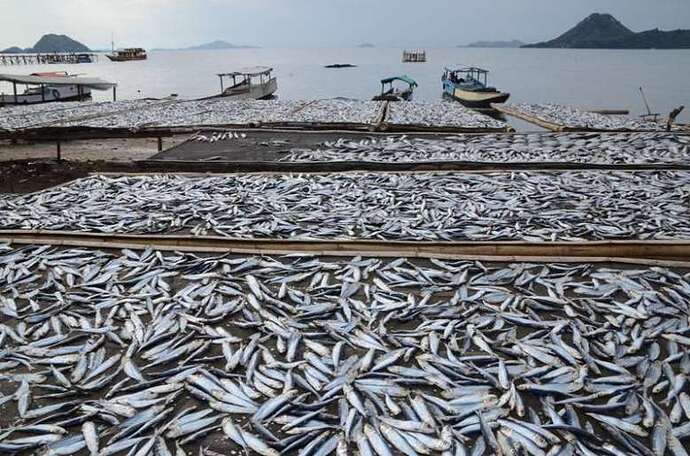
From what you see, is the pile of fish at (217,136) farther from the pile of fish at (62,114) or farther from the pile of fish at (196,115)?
the pile of fish at (62,114)

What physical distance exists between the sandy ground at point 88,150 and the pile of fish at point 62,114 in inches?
24.2

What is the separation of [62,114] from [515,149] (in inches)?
635

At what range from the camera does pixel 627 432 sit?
2.37m

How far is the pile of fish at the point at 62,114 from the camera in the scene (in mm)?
15273

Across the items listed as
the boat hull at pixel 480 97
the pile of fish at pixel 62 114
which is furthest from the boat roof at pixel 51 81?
Result: the boat hull at pixel 480 97

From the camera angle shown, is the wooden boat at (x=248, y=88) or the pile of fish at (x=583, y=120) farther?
the wooden boat at (x=248, y=88)

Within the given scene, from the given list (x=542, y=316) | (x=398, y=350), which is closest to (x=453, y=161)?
(x=542, y=316)

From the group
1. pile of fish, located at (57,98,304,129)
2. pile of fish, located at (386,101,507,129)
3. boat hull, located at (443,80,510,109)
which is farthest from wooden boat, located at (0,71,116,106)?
boat hull, located at (443,80,510,109)

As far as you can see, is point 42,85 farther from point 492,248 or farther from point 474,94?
point 492,248

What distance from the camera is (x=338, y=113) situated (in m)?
16.9

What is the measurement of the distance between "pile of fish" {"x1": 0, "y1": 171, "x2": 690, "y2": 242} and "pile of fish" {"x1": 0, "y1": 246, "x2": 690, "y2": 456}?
34.5 inches

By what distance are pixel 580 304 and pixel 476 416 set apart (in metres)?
1.57

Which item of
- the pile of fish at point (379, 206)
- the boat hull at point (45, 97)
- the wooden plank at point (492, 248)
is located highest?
the boat hull at point (45, 97)

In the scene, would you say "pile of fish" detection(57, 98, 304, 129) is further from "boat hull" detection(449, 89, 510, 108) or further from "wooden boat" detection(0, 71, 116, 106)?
"boat hull" detection(449, 89, 510, 108)
